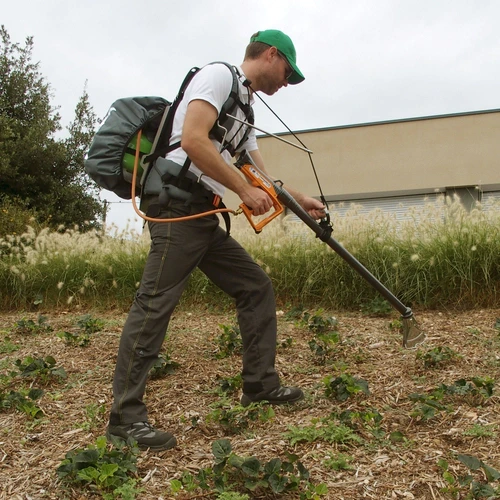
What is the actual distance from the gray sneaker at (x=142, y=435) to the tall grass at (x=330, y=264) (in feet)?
11.1

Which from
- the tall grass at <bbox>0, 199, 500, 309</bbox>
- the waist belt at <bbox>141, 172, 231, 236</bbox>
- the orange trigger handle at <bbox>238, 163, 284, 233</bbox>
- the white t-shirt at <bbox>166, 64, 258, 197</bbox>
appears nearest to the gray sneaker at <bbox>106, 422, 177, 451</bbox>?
the waist belt at <bbox>141, 172, 231, 236</bbox>

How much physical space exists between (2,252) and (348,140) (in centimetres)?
1300

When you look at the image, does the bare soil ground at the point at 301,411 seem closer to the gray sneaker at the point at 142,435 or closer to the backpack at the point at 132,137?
the gray sneaker at the point at 142,435

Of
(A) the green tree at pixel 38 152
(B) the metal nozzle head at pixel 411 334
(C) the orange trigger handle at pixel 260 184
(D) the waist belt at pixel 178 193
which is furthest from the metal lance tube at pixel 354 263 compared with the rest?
(A) the green tree at pixel 38 152

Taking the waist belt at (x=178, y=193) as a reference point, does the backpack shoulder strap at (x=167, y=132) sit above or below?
above

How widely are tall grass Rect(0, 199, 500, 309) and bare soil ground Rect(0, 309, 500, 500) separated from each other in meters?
0.46

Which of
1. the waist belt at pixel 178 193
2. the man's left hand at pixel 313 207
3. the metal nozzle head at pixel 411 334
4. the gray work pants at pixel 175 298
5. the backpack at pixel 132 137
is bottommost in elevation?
the metal nozzle head at pixel 411 334

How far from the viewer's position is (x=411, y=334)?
4348 mm

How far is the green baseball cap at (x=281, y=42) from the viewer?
321 cm

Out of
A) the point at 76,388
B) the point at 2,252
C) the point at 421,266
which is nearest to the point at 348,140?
the point at 2,252

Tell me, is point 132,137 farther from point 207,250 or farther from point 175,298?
point 175,298

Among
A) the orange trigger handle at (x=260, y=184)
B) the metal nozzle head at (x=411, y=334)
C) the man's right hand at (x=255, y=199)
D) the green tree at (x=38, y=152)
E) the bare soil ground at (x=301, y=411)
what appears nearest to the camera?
the bare soil ground at (x=301, y=411)

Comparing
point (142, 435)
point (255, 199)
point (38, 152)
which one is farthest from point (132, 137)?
point (38, 152)

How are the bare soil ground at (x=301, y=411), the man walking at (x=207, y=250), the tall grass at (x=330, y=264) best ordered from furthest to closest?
1. the tall grass at (x=330, y=264)
2. the man walking at (x=207, y=250)
3. the bare soil ground at (x=301, y=411)
